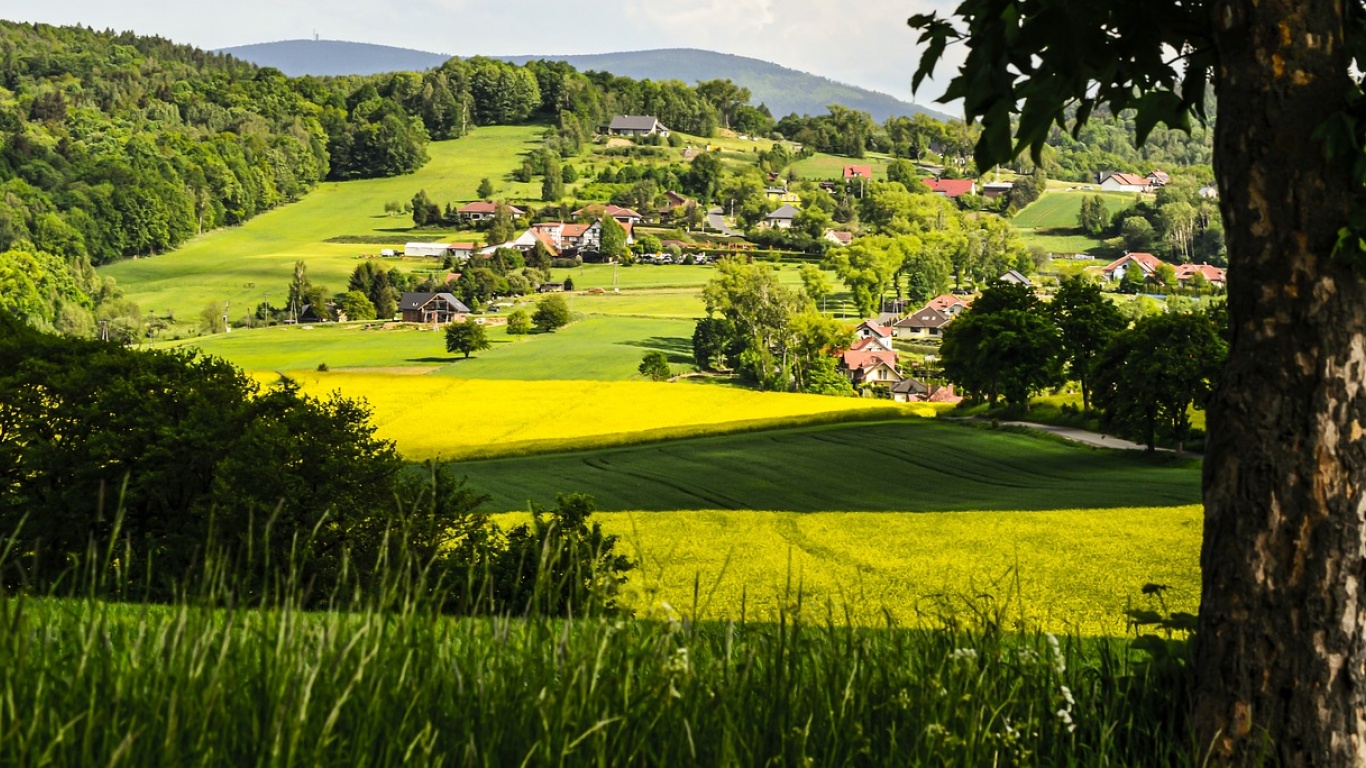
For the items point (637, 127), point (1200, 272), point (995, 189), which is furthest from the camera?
point (637, 127)

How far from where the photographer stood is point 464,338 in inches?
2911

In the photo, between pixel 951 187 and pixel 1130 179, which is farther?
pixel 1130 179

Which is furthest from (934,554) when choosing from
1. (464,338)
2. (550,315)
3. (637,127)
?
(637,127)

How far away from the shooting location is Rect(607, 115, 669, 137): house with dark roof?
167750 millimetres

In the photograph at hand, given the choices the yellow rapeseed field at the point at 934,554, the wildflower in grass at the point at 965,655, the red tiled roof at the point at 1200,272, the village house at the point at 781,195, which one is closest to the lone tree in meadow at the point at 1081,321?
the yellow rapeseed field at the point at 934,554

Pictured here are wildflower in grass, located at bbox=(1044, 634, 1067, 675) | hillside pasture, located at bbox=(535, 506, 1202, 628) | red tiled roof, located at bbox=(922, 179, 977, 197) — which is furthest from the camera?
red tiled roof, located at bbox=(922, 179, 977, 197)

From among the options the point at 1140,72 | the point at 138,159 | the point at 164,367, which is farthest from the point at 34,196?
the point at 1140,72

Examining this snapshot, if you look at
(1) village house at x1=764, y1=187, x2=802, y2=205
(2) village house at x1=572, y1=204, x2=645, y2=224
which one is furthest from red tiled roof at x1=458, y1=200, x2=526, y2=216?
(1) village house at x1=764, y1=187, x2=802, y2=205

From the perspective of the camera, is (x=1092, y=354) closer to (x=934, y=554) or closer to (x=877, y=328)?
(x=934, y=554)

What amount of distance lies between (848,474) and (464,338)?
4027cm

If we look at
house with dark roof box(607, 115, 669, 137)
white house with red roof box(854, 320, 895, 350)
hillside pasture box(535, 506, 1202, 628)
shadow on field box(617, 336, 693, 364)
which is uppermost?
house with dark roof box(607, 115, 669, 137)

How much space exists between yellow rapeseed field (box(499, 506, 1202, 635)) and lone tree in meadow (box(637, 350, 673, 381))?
140 feet

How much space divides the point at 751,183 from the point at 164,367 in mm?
119921

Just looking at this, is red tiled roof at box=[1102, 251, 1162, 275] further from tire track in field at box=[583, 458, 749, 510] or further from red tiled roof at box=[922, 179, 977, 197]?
tire track in field at box=[583, 458, 749, 510]
